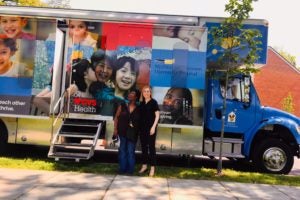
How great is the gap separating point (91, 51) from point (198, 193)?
464cm

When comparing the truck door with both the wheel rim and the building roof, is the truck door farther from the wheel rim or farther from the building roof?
the building roof

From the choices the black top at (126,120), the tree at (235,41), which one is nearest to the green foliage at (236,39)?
the tree at (235,41)

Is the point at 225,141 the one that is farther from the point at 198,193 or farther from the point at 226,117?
the point at 198,193

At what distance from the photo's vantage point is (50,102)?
10.5m

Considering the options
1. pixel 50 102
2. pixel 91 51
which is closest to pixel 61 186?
pixel 50 102

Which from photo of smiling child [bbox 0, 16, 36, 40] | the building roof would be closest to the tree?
photo of smiling child [bbox 0, 16, 36, 40]

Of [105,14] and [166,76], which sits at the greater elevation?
[105,14]

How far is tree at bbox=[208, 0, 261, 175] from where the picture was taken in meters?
10.1

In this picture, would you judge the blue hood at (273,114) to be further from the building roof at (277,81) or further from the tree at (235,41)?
the building roof at (277,81)

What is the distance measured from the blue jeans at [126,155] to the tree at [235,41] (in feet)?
6.91

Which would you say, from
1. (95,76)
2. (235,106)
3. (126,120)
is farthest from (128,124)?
(235,106)

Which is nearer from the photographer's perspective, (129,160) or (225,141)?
(129,160)

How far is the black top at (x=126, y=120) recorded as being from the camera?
31.6ft

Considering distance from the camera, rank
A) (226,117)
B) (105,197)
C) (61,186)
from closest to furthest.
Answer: (105,197)
(61,186)
(226,117)
